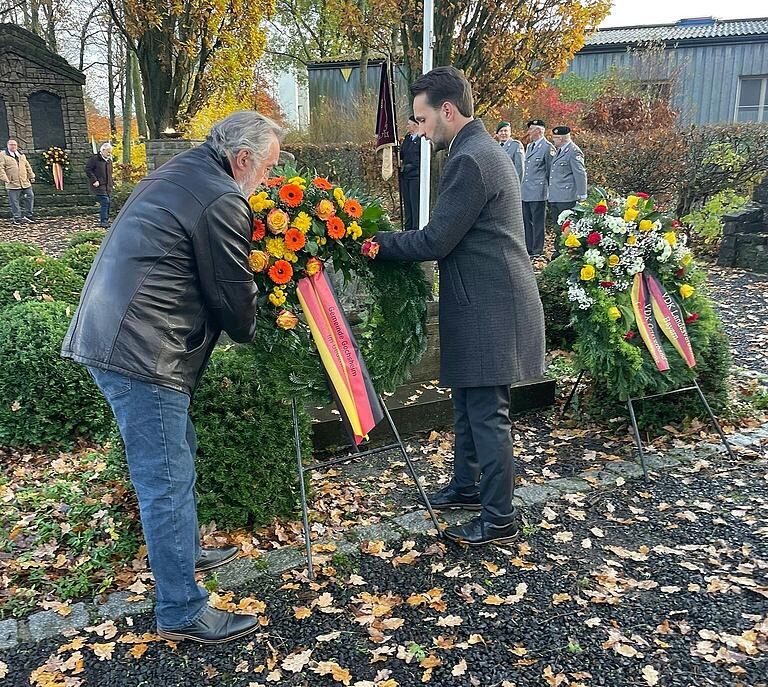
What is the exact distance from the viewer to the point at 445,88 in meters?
3.33

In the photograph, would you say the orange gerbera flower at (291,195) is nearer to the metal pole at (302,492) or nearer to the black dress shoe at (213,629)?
the metal pole at (302,492)

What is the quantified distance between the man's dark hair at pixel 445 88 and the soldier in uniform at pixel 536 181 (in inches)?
295

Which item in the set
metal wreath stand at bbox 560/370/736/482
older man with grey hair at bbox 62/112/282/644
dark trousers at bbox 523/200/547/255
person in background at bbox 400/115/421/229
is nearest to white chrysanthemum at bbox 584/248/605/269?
metal wreath stand at bbox 560/370/736/482

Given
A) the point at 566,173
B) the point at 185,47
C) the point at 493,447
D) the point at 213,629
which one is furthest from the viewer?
the point at 185,47

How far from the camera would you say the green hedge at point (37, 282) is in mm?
6008

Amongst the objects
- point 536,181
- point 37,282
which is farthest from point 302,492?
point 536,181

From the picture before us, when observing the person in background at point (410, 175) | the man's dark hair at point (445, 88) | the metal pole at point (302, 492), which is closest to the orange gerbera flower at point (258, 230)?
the metal pole at point (302, 492)

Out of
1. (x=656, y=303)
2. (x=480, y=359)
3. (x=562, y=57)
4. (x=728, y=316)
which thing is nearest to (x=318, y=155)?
(x=562, y=57)

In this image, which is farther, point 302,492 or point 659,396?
point 659,396

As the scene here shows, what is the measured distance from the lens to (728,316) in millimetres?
8477

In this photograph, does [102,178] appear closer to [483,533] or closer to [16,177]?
[16,177]

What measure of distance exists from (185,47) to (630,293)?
11533 mm

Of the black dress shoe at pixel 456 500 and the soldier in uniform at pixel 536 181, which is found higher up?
the soldier in uniform at pixel 536 181

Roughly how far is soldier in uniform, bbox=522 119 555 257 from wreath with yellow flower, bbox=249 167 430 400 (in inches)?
290
